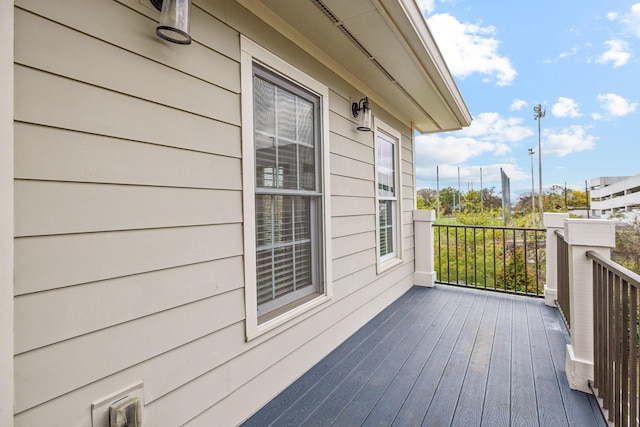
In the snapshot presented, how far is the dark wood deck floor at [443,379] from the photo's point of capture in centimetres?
171

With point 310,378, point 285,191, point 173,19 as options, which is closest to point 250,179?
point 285,191

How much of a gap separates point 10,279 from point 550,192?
703 inches

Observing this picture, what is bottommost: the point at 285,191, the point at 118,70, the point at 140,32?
the point at 285,191

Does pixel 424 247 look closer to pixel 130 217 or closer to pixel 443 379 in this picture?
pixel 443 379

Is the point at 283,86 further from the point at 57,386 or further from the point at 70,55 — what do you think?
the point at 57,386

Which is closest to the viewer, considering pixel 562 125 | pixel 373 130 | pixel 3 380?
pixel 3 380

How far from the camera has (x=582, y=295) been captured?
194cm

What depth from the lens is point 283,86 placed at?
2074mm

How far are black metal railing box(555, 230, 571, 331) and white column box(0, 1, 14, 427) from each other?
3.60 m

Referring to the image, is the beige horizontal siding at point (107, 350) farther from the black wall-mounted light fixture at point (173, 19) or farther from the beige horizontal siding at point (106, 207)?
the black wall-mounted light fixture at point (173, 19)

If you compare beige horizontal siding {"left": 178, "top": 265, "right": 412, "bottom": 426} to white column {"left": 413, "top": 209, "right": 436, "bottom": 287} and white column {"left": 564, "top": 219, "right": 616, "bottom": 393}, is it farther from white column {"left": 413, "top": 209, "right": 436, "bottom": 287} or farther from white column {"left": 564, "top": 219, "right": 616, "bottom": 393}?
white column {"left": 564, "top": 219, "right": 616, "bottom": 393}

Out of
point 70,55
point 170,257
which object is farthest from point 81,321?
point 70,55

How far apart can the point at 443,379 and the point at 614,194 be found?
1913 cm

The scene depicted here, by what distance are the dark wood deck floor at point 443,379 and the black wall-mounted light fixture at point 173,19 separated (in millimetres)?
1935
